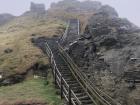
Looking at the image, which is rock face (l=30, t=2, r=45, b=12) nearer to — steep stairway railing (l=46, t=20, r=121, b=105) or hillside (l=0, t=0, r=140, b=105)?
hillside (l=0, t=0, r=140, b=105)

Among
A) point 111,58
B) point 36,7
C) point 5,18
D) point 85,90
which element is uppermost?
point 111,58

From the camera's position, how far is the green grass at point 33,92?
996 inches

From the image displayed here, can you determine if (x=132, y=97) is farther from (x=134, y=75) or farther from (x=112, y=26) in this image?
(x=112, y=26)

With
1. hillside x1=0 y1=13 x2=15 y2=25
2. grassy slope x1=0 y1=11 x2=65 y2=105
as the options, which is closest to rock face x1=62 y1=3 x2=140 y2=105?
grassy slope x1=0 y1=11 x2=65 y2=105

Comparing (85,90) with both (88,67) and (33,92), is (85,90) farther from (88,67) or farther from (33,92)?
(88,67)

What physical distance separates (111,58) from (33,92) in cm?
767

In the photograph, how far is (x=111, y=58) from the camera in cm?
2684

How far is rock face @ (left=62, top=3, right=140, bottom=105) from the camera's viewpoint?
22.4 meters

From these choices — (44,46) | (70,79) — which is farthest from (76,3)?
(70,79)

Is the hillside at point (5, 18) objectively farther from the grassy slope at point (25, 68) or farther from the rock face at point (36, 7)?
the grassy slope at point (25, 68)

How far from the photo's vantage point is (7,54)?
42562 millimetres

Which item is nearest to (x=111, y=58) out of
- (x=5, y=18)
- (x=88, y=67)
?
(x=88, y=67)

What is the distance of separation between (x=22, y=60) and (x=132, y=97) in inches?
808

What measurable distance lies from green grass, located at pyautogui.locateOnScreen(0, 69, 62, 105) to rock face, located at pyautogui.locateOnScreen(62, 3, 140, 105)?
3.86 meters
